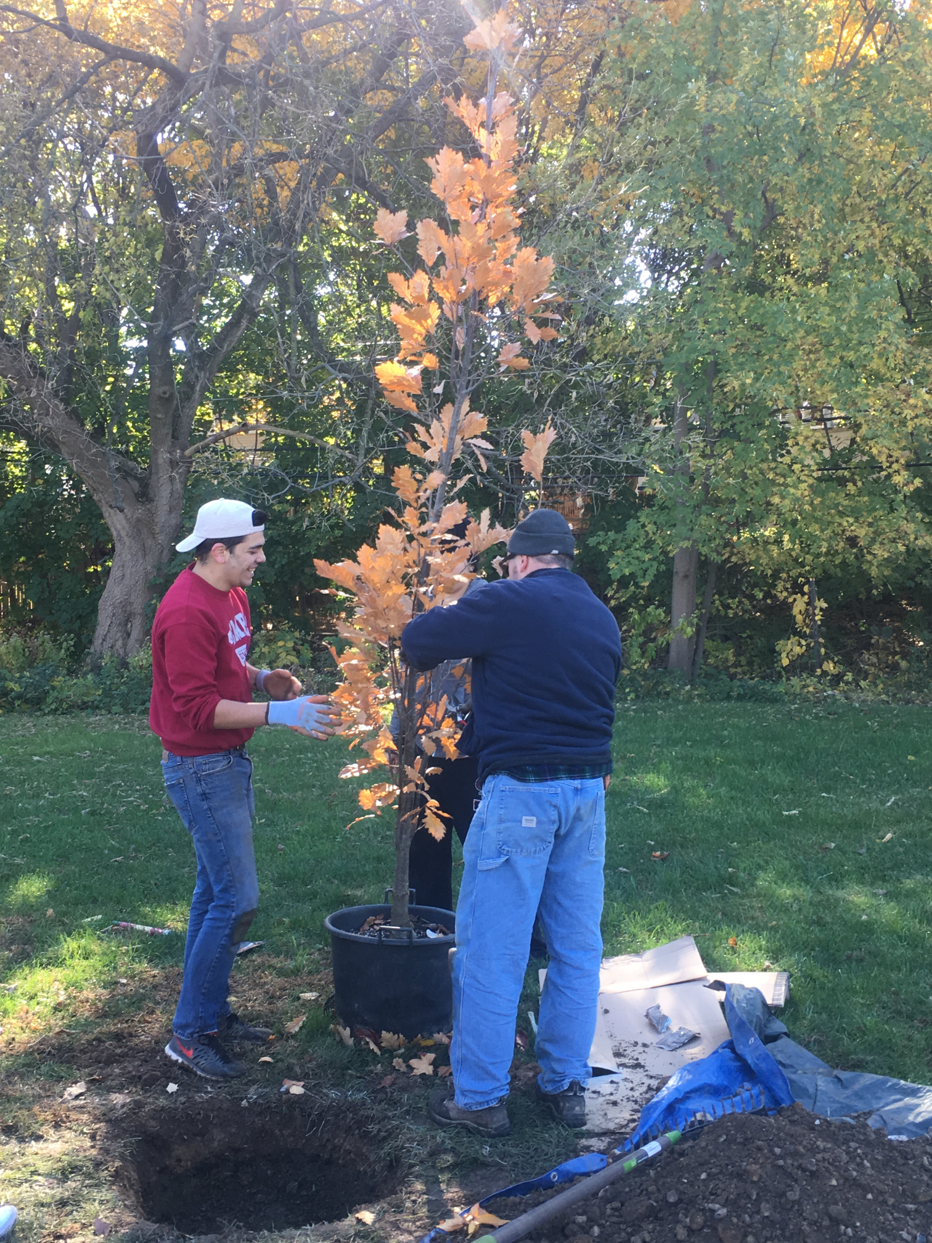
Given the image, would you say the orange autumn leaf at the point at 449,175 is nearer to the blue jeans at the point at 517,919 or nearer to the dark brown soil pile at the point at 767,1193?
the blue jeans at the point at 517,919

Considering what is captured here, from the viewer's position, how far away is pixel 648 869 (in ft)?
20.1

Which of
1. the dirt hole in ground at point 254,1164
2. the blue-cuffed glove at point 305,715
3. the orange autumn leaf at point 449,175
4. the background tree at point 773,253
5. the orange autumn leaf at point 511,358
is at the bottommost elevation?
the dirt hole in ground at point 254,1164

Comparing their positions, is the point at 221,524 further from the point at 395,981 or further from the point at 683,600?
the point at 683,600

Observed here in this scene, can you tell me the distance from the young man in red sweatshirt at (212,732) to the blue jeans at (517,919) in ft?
2.63

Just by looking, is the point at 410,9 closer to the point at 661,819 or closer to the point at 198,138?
the point at 198,138

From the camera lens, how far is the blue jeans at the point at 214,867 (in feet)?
12.5

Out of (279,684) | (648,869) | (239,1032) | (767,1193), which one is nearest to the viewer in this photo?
(767,1193)

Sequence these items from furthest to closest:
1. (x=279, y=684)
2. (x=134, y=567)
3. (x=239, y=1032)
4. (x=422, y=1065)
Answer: (x=134, y=567) → (x=279, y=684) → (x=239, y=1032) → (x=422, y=1065)

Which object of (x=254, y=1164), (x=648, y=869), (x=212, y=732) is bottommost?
(x=254, y=1164)

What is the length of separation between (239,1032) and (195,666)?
1.51 meters

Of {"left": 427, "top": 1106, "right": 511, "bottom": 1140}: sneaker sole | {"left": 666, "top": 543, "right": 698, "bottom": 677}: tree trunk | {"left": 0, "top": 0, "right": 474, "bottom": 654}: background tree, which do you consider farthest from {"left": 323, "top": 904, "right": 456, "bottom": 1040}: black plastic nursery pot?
{"left": 666, "top": 543, "right": 698, "bottom": 677}: tree trunk

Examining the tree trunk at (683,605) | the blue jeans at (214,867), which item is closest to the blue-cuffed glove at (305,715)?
the blue jeans at (214,867)

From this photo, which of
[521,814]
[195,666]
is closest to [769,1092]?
[521,814]

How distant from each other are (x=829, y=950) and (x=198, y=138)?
1082 cm
